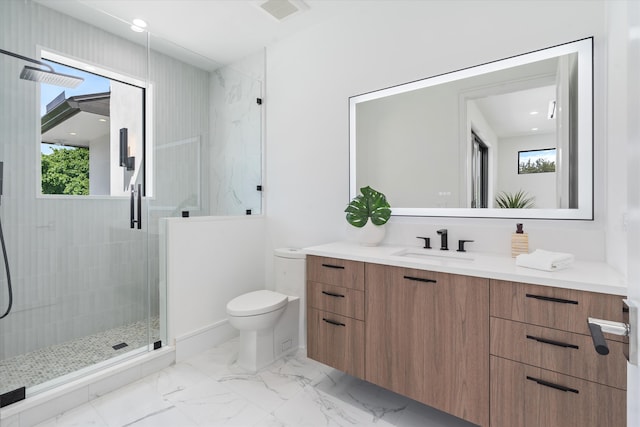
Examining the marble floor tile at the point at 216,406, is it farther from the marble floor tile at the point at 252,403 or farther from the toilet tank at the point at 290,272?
the toilet tank at the point at 290,272

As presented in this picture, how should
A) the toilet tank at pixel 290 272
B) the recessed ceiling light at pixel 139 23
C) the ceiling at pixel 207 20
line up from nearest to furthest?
the ceiling at pixel 207 20 < the toilet tank at pixel 290 272 < the recessed ceiling light at pixel 139 23

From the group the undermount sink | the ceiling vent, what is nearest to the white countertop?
the undermount sink

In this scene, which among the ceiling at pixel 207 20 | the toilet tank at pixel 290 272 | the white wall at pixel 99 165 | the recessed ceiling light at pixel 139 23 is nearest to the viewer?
the white wall at pixel 99 165

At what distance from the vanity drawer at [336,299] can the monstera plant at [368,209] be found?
1.70ft

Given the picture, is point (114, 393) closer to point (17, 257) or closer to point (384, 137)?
point (17, 257)

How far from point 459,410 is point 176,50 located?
3.15 meters

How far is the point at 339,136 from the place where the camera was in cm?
252

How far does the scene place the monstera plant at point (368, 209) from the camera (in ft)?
7.15

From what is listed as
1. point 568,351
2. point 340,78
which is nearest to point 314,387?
point 568,351

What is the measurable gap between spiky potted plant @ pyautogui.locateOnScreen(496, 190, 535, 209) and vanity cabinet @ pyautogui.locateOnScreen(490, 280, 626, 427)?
A: 2.23ft

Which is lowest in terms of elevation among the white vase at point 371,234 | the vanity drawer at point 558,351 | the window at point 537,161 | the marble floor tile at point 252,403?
the marble floor tile at point 252,403

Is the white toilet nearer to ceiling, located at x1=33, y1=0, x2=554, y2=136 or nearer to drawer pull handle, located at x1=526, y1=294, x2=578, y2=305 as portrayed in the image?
drawer pull handle, located at x1=526, y1=294, x2=578, y2=305

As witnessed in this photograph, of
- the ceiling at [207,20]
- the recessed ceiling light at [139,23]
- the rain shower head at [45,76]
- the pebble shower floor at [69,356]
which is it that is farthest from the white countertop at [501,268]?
the recessed ceiling light at [139,23]

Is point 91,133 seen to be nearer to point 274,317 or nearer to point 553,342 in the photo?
point 274,317
